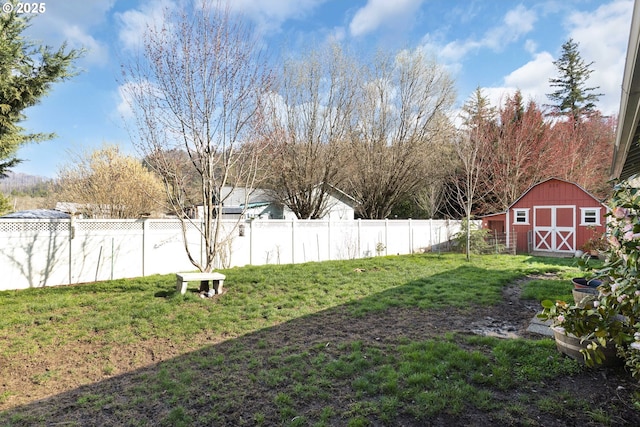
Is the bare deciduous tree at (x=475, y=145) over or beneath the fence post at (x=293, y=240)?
over

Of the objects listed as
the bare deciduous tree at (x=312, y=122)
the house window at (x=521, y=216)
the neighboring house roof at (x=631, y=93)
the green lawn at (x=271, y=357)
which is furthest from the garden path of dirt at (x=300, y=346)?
the house window at (x=521, y=216)

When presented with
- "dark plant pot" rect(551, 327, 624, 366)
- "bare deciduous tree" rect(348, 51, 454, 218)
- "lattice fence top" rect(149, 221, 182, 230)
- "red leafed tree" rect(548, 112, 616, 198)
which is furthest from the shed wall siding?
"lattice fence top" rect(149, 221, 182, 230)

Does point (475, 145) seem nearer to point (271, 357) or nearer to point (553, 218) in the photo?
point (553, 218)

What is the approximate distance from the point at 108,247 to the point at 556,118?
1116 inches

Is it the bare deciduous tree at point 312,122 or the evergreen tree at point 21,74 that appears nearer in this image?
the evergreen tree at point 21,74

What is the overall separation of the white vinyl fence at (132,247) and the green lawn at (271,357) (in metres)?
0.61

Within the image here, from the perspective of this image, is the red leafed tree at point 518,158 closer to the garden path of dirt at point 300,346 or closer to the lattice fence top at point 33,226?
the garden path of dirt at point 300,346

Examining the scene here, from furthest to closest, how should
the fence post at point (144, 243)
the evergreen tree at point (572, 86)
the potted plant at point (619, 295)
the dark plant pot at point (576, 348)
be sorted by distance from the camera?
the evergreen tree at point (572, 86) → the fence post at point (144, 243) → the dark plant pot at point (576, 348) → the potted plant at point (619, 295)

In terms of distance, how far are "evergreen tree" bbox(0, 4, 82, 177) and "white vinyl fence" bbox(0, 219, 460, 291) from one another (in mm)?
2514

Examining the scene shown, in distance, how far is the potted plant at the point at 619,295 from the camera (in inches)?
72.5

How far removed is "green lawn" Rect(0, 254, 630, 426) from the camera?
2.57 metres

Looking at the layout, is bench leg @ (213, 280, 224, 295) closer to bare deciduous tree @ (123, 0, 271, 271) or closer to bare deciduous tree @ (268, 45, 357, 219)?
bare deciduous tree @ (123, 0, 271, 271)

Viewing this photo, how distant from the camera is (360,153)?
15.1m

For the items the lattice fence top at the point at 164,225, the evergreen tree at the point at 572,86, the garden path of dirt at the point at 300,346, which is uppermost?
the evergreen tree at the point at 572,86
